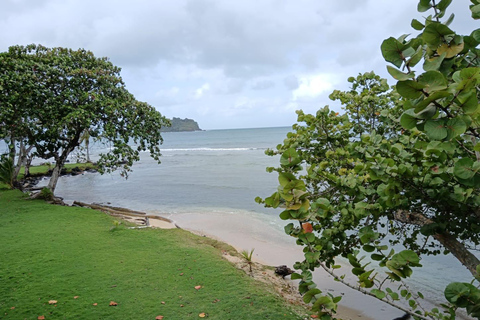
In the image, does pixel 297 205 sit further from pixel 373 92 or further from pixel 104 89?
pixel 104 89

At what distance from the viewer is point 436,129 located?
141 centimetres

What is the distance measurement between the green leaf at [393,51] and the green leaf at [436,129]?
1.02 ft

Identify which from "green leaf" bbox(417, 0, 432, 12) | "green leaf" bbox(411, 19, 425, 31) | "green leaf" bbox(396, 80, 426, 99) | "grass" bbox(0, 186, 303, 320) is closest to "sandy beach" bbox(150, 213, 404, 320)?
"grass" bbox(0, 186, 303, 320)

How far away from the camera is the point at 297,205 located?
2.08 meters

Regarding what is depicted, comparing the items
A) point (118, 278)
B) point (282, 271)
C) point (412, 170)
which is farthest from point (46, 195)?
point (412, 170)

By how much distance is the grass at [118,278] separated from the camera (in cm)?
527

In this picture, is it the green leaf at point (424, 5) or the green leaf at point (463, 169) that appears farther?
the green leaf at point (424, 5)

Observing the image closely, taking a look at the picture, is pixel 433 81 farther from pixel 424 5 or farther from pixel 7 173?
pixel 7 173

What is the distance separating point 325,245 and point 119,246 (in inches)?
265

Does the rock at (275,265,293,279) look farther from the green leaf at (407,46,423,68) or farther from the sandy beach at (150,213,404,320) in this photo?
the green leaf at (407,46,423,68)

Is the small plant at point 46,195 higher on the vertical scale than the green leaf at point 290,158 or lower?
lower

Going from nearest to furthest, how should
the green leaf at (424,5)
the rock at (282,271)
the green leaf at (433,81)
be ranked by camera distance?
the green leaf at (433,81) → the green leaf at (424,5) → the rock at (282,271)

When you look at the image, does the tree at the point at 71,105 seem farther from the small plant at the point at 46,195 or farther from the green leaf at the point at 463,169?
the green leaf at the point at 463,169

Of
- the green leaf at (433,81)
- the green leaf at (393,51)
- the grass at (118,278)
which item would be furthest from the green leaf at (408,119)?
the grass at (118,278)
